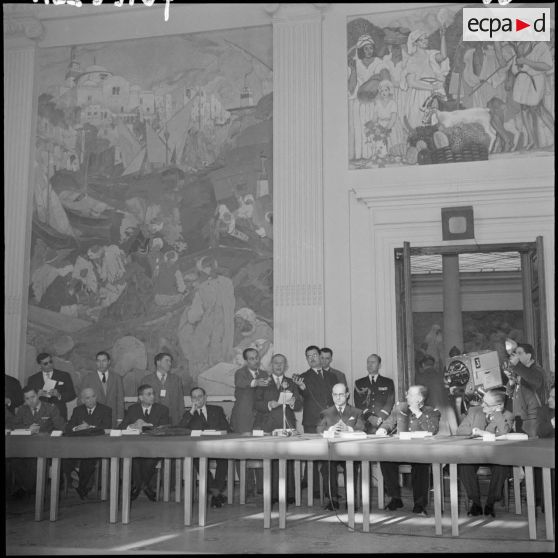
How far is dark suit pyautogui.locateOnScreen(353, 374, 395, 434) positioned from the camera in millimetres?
9453

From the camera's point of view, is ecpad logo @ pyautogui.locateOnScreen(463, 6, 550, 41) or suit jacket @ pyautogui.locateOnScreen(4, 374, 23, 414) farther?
ecpad logo @ pyautogui.locateOnScreen(463, 6, 550, 41)

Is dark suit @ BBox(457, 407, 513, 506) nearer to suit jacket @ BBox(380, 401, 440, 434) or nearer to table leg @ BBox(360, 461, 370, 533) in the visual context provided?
suit jacket @ BBox(380, 401, 440, 434)

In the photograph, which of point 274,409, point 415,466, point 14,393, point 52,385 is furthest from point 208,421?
point 14,393

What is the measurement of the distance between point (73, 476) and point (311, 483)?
3.77 m

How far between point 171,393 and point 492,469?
14.9 ft

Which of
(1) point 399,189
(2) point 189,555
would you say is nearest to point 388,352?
(1) point 399,189

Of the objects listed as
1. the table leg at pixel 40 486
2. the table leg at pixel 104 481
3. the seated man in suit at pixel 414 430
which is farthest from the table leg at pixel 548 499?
the table leg at pixel 104 481

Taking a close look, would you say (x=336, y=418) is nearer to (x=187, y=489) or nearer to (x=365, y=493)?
(x=365, y=493)

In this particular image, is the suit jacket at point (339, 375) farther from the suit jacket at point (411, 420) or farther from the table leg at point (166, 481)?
the table leg at point (166, 481)

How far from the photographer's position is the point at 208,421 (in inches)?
365

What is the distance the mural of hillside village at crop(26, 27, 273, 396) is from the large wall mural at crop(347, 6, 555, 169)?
1.55 meters

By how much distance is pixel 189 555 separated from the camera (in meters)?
5.93

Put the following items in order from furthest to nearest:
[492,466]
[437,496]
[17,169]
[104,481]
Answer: [17,169]
[104,481]
[492,466]
[437,496]

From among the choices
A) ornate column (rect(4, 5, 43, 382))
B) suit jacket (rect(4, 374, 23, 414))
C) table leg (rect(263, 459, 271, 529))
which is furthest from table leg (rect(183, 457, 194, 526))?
ornate column (rect(4, 5, 43, 382))
